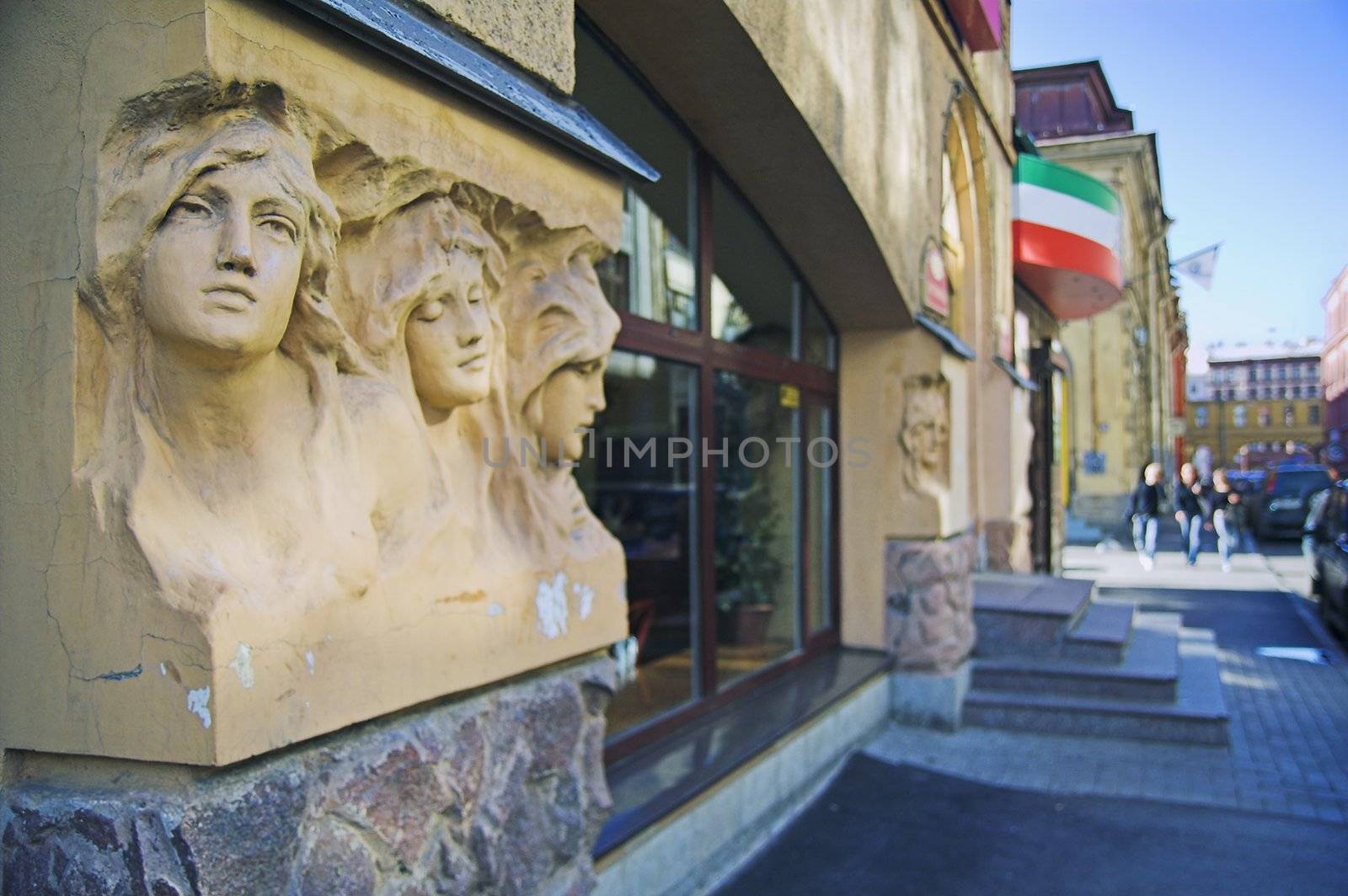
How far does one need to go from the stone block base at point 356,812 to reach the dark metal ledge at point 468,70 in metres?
Answer: 1.26

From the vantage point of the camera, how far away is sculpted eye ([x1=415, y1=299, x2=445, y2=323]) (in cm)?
212

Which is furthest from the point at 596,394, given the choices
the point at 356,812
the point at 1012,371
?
the point at 1012,371

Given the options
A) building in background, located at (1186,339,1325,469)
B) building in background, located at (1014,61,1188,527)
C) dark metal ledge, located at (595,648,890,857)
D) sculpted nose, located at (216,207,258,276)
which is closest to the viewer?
sculpted nose, located at (216,207,258,276)

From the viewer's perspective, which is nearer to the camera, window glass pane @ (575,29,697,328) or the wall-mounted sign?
window glass pane @ (575,29,697,328)

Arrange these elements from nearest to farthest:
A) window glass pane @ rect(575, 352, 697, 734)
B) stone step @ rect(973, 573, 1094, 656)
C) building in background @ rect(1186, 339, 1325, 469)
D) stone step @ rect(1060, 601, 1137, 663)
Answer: window glass pane @ rect(575, 352, 697, 734), stone step @ rect(1060, 601, 1137, 663), stone step @ rect(973, 573, 1094, 656), building in background @ rect(1186, 339, 1325, 469)

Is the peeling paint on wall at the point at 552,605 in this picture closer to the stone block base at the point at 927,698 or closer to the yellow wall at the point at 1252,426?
the stone block base at the point at 927,698

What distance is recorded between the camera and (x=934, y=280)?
6.27 metres


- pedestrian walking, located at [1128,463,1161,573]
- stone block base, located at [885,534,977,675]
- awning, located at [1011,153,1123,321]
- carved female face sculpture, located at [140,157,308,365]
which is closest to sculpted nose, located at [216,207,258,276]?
carved female face sculpture, located at [140,157,308,365]

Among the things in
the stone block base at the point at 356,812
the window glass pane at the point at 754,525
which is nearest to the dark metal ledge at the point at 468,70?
the stone block base at the point at 356,812

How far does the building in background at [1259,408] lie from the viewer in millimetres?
68938

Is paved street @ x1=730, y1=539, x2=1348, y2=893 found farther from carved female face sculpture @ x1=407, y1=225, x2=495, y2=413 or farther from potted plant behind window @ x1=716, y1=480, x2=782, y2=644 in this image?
carved female face sculpture @ x1=407, y1=225, x2=495, y2=413

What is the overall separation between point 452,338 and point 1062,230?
911 centimetres

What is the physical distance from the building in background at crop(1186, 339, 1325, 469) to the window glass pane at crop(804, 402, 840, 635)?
6660 centimetres

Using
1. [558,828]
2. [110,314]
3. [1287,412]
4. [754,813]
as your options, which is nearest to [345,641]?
[110,314]
